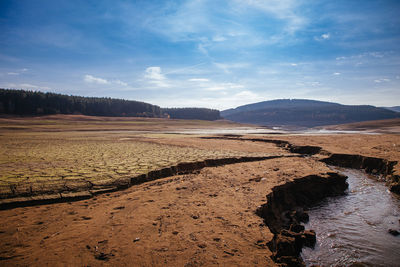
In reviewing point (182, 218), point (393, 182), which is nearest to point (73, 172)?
point (182, 218)

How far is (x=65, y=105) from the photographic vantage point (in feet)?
224

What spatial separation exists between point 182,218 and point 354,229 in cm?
357

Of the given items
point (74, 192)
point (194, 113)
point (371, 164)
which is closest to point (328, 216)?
point (74, 192)

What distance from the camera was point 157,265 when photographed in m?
2.21

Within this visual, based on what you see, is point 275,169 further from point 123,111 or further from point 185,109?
point 185,109

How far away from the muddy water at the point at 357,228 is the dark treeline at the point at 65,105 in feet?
254

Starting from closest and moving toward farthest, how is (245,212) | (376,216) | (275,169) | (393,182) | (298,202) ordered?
(245,212) < (376,216) < (298,202) < (393,182) < (275,169)

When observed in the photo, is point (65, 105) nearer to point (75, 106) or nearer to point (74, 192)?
point (75, 106)

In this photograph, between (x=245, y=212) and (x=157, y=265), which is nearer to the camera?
(x=157, y=265)

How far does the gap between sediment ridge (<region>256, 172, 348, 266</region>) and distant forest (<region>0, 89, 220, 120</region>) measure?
75.9 meters

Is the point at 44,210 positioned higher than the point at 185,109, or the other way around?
the point at 185,109

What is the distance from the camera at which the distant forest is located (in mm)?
57594

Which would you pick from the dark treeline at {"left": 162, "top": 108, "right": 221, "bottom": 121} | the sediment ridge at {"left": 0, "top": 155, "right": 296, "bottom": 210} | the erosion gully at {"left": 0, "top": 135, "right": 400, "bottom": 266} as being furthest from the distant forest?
the erosion gully at {"left": 0, "top": 135, "right": 400, "bottom": 266}

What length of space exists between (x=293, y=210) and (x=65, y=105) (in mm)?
81519
